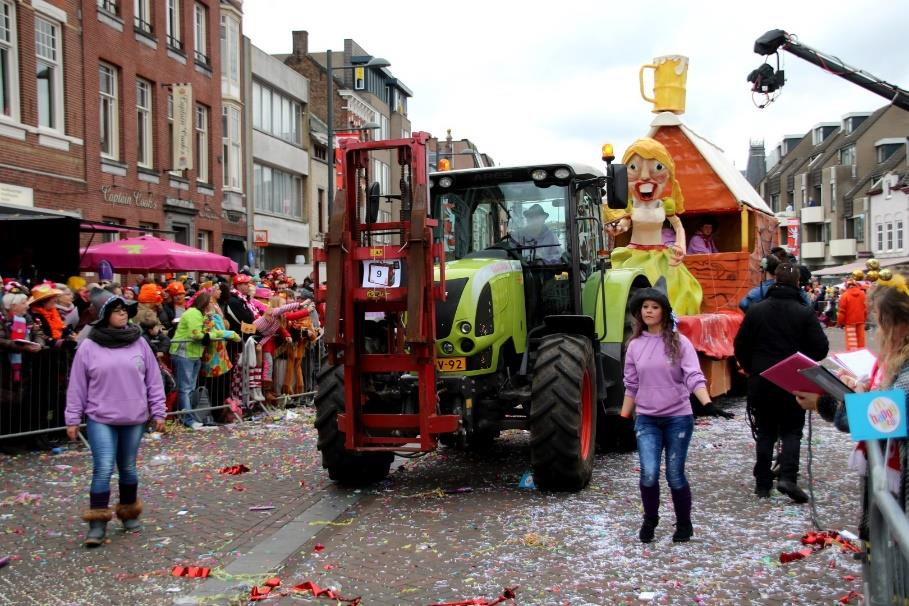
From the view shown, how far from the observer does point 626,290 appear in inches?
353

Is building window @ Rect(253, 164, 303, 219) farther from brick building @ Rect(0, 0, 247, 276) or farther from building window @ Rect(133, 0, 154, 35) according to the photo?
building window @ Rect(133, 0, 154, 35)

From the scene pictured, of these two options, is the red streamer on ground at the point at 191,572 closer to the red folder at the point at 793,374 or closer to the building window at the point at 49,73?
the red folder at the point at 793,374

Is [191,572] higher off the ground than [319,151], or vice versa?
[319,151]

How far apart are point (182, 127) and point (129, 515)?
1960 cm

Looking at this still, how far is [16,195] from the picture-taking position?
57.1 feet

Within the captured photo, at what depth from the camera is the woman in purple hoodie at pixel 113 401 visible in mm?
6355

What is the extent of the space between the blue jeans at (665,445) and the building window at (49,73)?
53.7 feet

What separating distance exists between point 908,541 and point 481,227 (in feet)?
20.6

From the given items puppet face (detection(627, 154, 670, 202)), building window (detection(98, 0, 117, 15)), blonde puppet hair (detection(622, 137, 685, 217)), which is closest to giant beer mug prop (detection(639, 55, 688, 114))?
blonde puppet hair (detection(622, 137, 685, 217))

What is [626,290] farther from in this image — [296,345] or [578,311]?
[296,345]

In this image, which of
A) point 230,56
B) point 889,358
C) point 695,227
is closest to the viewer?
point 889,358

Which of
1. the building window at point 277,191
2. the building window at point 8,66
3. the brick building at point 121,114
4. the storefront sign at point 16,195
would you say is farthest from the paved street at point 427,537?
the building window at point 277,191

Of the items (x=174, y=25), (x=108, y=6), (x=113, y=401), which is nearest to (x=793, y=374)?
(x=113, y=401)

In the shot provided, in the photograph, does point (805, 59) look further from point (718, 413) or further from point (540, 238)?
point (540, 238)
